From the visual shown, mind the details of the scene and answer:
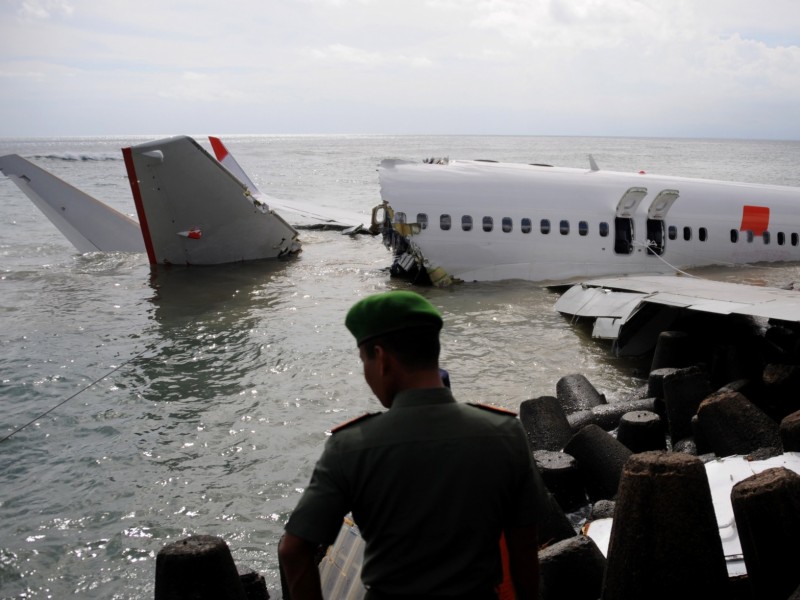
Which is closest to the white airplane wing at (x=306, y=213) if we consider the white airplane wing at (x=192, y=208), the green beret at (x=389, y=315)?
the white airplane wing at (x=192, y=208)

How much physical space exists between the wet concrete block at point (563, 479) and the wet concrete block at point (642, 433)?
1.03 m

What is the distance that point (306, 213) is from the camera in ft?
119

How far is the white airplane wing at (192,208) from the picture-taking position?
76.0ft

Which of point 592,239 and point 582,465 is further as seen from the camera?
point 592,239

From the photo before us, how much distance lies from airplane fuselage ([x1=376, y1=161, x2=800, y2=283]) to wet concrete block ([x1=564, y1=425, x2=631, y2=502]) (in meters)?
13.8

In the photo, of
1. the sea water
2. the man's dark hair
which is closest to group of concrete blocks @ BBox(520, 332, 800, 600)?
the man's dark hair

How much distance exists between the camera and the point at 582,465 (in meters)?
8.15

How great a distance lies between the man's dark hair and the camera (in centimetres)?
324

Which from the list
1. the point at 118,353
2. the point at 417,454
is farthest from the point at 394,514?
the point at 118,353

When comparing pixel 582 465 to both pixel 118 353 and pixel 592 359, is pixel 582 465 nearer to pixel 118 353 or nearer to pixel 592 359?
pixel 592 359

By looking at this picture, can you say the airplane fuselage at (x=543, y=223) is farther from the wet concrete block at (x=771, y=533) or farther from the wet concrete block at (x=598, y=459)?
the wet concrete block at (x=771, y=533)

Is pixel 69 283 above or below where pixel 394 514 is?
below

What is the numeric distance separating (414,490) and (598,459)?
5367 millimetres

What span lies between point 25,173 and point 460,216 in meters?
14.1
